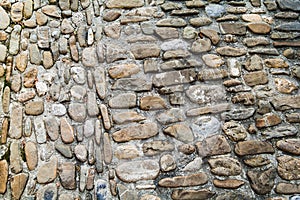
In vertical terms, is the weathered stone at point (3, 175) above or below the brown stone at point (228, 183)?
above

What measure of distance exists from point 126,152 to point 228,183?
2.12ft

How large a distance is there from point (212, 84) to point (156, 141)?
55cm

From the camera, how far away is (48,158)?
2238 mm

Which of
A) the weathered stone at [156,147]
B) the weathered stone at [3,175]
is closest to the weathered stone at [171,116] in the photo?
the weathered stone at [156,147]

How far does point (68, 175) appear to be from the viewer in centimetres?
220

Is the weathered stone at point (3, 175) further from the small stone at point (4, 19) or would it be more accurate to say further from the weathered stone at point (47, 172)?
the small stone at point (4, 19)

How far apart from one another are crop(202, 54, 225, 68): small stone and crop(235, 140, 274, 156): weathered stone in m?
0.57

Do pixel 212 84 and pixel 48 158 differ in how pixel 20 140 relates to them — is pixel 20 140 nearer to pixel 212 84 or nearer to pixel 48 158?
pixel 48 158

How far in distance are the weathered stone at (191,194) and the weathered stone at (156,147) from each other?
10.3 inches

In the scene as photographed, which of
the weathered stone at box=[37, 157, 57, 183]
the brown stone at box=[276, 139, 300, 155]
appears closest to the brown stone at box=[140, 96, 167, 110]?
the weathered stone at box=[37, 157, 57, 183]

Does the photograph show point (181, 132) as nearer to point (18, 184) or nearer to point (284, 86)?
point (284, 86)

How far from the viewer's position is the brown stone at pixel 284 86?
2465mm

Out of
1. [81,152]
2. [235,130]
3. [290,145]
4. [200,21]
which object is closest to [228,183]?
[235,130]

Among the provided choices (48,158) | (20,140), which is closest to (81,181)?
(48,158)
